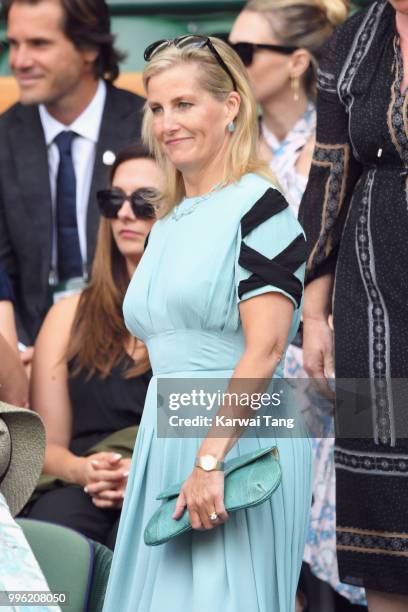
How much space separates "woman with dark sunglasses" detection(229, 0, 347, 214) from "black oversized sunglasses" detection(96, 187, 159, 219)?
814mm

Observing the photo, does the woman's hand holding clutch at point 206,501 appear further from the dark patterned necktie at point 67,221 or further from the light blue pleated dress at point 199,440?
the dark patterned necktie at point 67,221

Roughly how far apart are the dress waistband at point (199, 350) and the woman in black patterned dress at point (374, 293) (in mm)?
473

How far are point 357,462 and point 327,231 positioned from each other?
643mm

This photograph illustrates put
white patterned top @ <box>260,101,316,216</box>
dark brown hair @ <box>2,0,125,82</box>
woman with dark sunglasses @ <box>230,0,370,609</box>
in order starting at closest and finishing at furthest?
white patterned top @ <box>260,101,316,216</box>
woman with dark sunglasses @ <box>230,0,370,609</box>
dark brown hair @ <box>2,0,125,82</box>

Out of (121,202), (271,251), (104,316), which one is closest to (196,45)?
(271,251)

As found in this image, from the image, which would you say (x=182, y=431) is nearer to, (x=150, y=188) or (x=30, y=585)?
(x=30, y=585)

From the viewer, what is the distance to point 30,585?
2.32 m

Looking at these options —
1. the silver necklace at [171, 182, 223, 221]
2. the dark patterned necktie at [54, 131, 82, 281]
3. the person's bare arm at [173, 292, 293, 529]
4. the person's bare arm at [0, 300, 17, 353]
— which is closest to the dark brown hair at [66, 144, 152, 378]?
the person's bare arm at [0, 300, 17, 353]

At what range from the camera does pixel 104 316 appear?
4699mm

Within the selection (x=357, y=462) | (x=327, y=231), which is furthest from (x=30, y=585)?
(x=327, y=231)

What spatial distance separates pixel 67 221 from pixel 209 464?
102 inches

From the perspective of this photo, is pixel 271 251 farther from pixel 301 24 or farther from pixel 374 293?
pixel 301 24

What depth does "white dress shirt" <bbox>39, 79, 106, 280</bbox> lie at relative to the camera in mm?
5508

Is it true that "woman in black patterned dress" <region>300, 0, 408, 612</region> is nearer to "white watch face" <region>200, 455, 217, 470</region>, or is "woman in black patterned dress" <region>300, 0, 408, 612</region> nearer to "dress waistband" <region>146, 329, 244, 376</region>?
"dress waistband" <region>146, 329, 244, 376</region>
